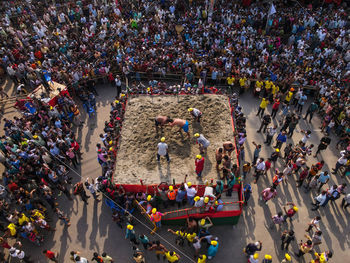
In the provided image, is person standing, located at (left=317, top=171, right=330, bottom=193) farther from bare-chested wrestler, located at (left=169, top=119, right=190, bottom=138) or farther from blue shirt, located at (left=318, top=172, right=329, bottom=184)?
bare-chested wrestler, located at (left=169, top=119, right=190, bottom=138)

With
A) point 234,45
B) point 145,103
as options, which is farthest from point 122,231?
point 234,45

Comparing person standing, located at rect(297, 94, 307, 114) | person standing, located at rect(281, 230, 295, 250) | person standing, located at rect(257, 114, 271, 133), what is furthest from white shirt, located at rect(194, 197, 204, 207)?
person standing, located at rect(297, 94, 307, 114)

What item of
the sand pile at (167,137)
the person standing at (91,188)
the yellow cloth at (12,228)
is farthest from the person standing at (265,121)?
the yellow cloth at (12,228)

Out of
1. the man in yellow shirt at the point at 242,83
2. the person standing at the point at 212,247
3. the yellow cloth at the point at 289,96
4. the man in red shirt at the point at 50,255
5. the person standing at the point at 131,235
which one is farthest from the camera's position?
the man in yellow shirt at the point at 242,83

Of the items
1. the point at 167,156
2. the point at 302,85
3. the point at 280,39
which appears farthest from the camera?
the point at 280,39

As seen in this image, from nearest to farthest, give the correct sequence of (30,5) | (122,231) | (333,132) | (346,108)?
(122,231) < (346,108) < (333,132) < (30,5)

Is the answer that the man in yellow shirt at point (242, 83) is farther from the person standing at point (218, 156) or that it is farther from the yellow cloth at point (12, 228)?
the yellow cloth at point (12, 228)

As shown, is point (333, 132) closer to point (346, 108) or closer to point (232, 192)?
point (346, 108)
